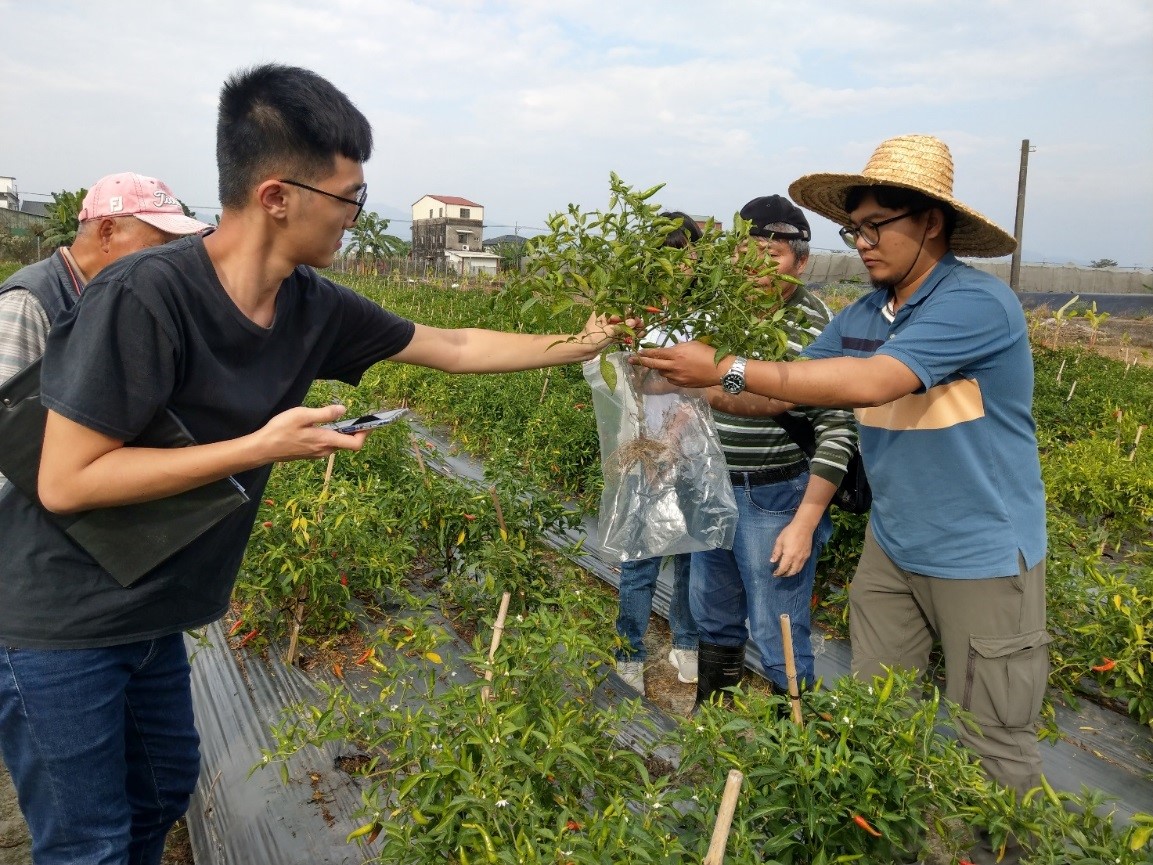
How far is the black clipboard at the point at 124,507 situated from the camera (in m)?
1.53

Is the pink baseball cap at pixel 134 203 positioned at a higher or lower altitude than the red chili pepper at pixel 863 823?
higher

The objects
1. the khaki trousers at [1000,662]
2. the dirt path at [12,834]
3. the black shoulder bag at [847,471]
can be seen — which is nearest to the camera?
the khaki trousers at [1000,662]

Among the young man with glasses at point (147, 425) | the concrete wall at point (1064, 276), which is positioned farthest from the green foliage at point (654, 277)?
the concrete wall at point (1064, 276)

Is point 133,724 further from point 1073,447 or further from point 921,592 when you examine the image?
point 1073,447

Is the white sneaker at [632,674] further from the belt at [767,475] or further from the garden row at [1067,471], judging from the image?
the garden row at [1067,471]

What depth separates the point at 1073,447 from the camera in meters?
5.68

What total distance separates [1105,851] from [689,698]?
6.98ft

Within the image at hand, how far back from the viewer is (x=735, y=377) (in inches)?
81.8

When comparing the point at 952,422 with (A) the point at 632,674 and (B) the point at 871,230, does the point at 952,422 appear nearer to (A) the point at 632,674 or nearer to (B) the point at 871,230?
(B) the point at 871,230

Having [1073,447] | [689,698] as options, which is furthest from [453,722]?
[1073,447]

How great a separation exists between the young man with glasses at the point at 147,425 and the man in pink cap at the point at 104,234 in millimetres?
636

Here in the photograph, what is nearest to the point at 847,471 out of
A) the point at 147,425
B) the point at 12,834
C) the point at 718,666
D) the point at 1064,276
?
the point at 718,666

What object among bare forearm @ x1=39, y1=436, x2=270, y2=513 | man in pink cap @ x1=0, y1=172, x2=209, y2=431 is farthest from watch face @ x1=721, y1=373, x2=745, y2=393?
man in pink cap @ x1=0, y1=172, x2=209, y2=431

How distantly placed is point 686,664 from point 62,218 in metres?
34.7
